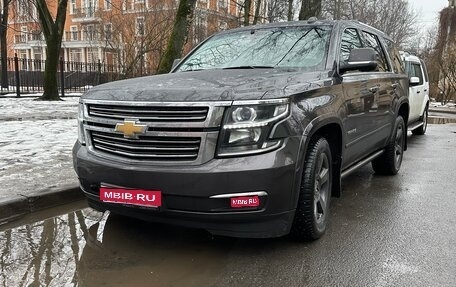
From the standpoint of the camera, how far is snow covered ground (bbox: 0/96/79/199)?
491 cm

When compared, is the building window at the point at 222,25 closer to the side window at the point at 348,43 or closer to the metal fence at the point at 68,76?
the metal fence at the point at 68,76

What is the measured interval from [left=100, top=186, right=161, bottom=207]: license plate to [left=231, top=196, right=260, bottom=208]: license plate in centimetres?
53

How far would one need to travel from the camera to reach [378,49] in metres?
5.69

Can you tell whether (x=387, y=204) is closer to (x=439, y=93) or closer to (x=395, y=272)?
(x=395, y=272)

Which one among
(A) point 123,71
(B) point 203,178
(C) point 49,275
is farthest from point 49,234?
(A) point 123,71

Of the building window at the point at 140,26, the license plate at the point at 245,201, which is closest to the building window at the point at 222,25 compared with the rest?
the building window at the point at 140,26

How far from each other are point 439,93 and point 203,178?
1272 inches

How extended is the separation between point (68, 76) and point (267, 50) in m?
22.1

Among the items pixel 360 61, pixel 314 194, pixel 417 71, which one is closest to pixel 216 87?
pixel 314 194

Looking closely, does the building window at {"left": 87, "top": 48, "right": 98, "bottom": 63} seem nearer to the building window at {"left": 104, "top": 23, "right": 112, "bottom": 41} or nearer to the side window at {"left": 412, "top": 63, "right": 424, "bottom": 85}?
the building window at {"left": 104, "top": 23, "right": 112, "bottom": 41}

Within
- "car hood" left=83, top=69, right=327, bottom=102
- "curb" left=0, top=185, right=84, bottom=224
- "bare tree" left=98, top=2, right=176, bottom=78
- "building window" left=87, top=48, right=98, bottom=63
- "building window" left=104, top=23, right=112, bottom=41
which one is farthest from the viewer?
"building window" left=87, top=48, right=98, bottom=63

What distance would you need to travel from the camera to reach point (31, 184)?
483cm

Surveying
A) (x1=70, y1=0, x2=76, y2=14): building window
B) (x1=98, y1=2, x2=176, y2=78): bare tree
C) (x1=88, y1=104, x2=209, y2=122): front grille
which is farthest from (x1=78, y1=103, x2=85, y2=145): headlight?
(x1=70, y1=0, x2=76, y2=14): building window

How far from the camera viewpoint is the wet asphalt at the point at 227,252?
10.2 feet
